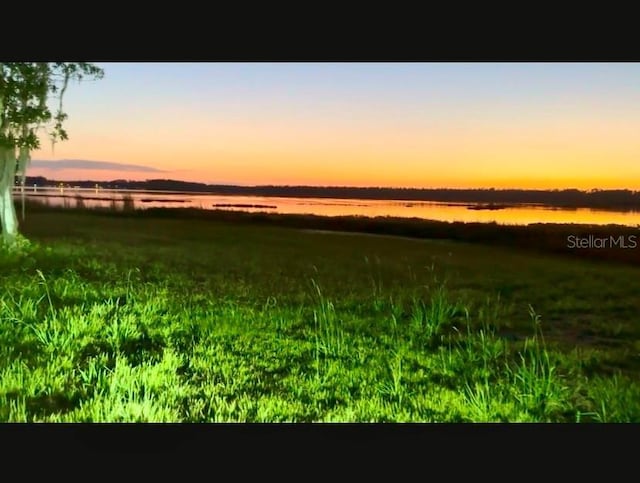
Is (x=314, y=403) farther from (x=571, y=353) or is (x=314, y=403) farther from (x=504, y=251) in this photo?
(x=504, y=251)

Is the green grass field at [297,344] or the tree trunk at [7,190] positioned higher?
the tree trunk at [7,190]

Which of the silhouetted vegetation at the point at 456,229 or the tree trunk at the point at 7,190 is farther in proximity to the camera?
the silhouetted vegetation at the point at 456,229

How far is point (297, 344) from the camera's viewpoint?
22.0ft

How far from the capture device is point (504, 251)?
1806cm

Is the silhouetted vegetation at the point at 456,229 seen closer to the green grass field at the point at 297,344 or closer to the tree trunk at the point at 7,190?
the green grass field at the point at 297,344

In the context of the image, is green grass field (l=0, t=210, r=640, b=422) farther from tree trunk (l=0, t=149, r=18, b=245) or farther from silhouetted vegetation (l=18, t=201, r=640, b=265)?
silhouetted vegetation (l=18, t=201, r=640, b=265)

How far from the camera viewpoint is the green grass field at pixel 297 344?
5035mm

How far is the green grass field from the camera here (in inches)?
198

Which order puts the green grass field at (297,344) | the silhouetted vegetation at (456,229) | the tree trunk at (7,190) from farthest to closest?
the silhouetted vegetation at (456,229) < the tree trunk at (7,190) < the green grass field at (297,344)

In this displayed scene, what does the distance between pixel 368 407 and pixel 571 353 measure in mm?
3295

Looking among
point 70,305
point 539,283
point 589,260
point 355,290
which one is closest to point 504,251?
point 589,260

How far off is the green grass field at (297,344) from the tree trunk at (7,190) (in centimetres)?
100

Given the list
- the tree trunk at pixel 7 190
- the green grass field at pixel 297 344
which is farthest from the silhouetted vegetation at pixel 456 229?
the tree trunk at pixel 7 190

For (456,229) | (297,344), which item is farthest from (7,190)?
(456,229)
